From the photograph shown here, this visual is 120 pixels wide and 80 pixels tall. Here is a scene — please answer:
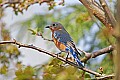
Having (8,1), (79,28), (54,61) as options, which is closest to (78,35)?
(79,28)

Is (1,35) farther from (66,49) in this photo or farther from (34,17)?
(66,49)

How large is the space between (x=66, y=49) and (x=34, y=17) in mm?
1869

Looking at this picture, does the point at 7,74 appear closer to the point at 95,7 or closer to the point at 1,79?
the point at 1,79

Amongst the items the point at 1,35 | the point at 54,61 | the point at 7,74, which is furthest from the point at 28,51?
the point at 54,61

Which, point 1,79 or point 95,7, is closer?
point 95,7

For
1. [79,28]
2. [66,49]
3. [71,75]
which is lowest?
[79,28]

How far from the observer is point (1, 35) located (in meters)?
2.87

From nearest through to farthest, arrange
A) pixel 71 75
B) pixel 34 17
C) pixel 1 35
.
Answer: pixel 71 75
pixel 1 35
pixel 34 17

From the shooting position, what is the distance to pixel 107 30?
78 centimetres

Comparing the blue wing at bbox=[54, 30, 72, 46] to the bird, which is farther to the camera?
the blue wing at bbox=[54, 30, 72, 46]

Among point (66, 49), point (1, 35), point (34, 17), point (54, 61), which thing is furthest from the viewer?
point (34, 17)

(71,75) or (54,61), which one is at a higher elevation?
(71,75)

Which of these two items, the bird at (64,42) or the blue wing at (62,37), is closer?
the bird at (64,42)

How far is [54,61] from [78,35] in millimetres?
1861
